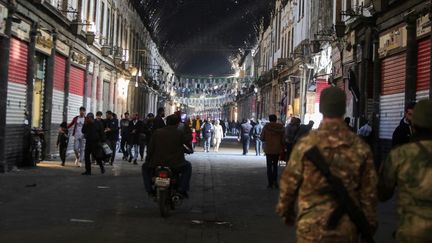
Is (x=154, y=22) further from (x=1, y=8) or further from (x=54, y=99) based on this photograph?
(x=1, y=8)

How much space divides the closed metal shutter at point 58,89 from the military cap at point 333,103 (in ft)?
61.8

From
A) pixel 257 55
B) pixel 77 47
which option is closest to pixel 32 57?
pixel 77 47

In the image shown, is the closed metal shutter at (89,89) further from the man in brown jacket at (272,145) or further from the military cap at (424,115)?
the military cap at (424,115)

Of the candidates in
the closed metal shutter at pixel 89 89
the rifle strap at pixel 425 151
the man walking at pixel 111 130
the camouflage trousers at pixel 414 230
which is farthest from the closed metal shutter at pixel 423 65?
the closed metal shutter at pixel 89 89

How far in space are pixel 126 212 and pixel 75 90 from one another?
16494 millimetres

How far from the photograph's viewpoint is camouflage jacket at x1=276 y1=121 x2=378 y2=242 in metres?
3.86

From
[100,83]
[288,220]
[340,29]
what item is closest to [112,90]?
[100,83]

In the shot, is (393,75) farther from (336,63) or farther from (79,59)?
(79,59)

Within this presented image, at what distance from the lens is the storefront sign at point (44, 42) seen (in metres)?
A: 18.9

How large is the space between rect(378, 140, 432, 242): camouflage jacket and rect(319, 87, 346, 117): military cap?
49 centimetres

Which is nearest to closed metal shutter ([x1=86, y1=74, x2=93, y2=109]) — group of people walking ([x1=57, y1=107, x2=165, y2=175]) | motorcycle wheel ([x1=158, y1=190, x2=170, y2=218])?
group of people walking ([x1=57, y1=107, x2=165, y2=175])

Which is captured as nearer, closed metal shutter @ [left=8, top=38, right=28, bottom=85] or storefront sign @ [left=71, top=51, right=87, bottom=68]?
closed metal shutter @ [left=8, top=38, right=28, bottom=85]

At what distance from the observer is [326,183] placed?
3.87 metres

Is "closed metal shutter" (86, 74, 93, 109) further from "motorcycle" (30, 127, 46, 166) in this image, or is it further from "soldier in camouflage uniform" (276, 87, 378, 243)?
"soldier in camouflage uniform" (276, 87, 378, 243)
